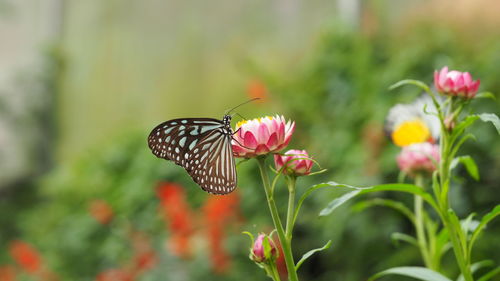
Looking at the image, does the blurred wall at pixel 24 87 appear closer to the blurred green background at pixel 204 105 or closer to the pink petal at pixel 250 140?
the blurred green background at pixel 204 105

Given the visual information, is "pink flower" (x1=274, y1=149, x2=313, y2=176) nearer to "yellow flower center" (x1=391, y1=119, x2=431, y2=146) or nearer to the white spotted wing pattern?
the white spotted wing pattern

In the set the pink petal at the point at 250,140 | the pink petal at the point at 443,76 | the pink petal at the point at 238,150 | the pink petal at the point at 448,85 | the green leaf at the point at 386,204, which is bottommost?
the green leaf at the point at 386,204

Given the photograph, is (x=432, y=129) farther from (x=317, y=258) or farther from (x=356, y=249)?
(x=317, y=258)

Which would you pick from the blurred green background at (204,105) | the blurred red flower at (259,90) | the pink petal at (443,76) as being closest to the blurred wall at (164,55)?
the blurred green background at (204,105)

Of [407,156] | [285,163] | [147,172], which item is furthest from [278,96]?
[285,163]

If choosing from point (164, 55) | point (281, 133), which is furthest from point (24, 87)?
point (281, 133)

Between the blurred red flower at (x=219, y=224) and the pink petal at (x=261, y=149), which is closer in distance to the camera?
the pink petal at (x=261, y=149)

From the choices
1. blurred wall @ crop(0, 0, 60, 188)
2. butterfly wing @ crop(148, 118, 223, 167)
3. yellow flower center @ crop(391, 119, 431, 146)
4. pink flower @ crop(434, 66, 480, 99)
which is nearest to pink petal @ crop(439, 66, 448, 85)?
pink flower @ crop(434, 66, 480, 99)
